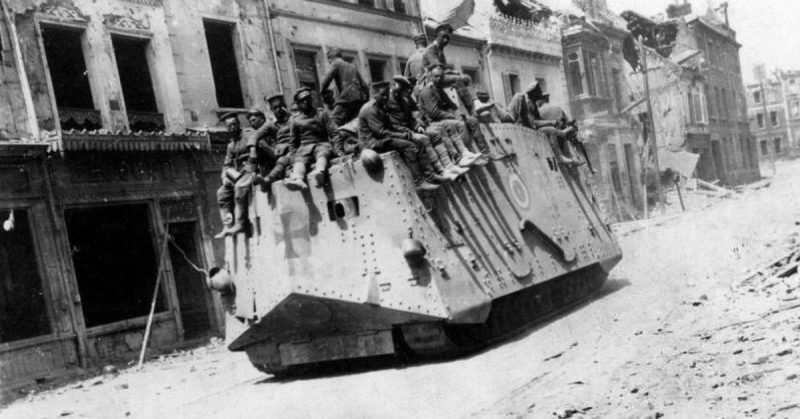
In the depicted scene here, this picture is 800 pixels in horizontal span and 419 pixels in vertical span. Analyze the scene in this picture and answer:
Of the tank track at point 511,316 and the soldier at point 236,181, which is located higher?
the soldier at point 236,181

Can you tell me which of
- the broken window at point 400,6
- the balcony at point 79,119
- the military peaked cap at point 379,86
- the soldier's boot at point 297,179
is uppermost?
the broken window at point 400,6

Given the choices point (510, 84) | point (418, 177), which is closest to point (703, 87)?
point (510, 84)

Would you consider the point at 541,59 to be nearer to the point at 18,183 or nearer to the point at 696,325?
the point at 18,183

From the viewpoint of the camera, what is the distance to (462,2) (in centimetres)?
2634

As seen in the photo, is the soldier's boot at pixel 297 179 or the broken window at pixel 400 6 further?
the broken window at pixel 400 6

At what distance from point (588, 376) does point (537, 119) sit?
7.28 meters

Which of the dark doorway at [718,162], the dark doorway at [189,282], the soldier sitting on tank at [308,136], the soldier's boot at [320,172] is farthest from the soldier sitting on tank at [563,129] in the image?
the dark doorway at [718,162]

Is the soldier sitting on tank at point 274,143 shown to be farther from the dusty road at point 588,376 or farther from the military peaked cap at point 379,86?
the dusty road at point 588,376

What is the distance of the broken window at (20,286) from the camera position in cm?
1231

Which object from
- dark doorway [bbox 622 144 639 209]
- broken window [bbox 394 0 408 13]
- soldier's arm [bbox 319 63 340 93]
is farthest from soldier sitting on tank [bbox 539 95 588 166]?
dark doorway [bbox 622 144 639 209]

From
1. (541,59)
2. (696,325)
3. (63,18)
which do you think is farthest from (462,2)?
(696,325)

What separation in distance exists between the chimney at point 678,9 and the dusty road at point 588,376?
37.1 m

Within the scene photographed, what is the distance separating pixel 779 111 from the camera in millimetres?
74438

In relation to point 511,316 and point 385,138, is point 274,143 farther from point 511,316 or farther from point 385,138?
point 511,316
